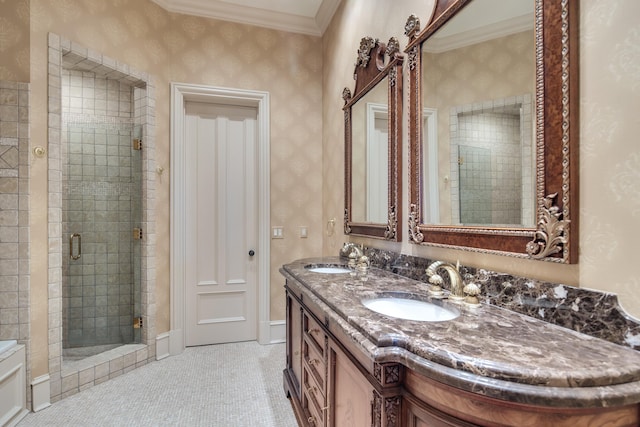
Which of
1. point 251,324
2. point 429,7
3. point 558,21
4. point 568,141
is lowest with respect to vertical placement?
point 251,324

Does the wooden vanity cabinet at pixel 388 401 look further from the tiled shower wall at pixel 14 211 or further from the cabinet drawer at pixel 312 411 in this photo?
the tiled shower wall at pixel 14 211

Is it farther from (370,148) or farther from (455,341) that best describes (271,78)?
(455,341)

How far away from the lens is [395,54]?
76.7 inches

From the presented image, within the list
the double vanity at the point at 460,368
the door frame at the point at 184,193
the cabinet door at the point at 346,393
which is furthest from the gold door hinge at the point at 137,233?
the cabinet door at the point at 346,393

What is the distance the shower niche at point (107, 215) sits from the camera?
2.92m

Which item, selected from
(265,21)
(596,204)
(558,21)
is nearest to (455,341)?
(596,204)

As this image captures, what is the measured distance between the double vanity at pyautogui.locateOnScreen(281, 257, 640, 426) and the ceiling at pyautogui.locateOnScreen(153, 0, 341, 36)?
9.42 feet

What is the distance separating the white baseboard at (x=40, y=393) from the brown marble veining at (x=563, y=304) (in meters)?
2.74

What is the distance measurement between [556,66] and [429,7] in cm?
92

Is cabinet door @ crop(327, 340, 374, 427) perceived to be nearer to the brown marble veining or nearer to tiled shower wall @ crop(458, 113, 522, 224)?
the brown marble veining

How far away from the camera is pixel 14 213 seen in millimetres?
2145

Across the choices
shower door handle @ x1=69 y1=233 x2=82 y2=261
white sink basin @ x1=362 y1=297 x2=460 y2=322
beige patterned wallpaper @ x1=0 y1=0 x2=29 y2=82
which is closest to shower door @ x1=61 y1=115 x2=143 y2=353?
shower door handle @ x1=69 y1=233 x2=82 y2=261

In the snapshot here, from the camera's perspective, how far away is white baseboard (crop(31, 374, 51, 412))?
2180 mm

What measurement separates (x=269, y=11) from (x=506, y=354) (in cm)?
354
